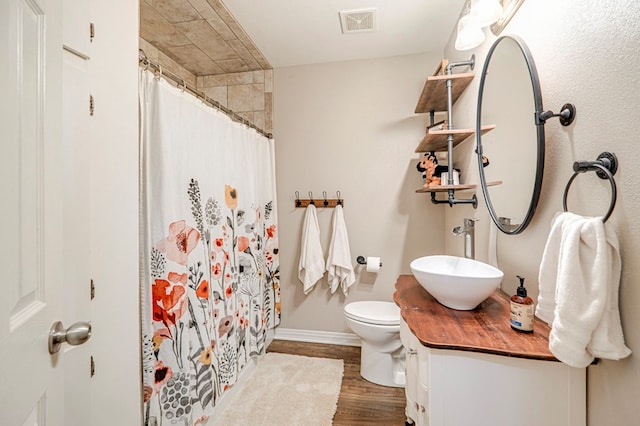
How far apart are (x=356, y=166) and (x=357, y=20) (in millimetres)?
1066

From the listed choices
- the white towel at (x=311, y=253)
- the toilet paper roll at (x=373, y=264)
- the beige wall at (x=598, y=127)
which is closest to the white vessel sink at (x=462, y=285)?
the beige wall at (x=598, y=127)

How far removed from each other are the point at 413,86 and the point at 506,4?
42.9 inches

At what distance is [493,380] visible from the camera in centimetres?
85

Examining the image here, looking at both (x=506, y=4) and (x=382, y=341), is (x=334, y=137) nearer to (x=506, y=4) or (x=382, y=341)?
(x=506, y=4)

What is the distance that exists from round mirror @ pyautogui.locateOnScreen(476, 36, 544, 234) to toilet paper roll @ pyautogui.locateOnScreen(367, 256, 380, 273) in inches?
44.1

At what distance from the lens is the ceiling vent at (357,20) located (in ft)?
6.12

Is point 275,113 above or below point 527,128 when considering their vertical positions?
above

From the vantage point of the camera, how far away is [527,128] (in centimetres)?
107

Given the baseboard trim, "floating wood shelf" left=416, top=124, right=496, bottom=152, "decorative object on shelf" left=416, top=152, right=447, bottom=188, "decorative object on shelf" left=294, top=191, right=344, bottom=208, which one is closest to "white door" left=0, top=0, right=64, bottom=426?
"floating wood shelf" left=416, top=124, right=496, bottom=152

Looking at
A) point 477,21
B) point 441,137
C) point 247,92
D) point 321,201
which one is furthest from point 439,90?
point 247,92

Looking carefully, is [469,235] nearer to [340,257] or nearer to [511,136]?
[511,136]

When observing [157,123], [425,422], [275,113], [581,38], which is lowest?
[425,422]

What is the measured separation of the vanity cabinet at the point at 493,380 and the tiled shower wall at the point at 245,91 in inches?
88.5

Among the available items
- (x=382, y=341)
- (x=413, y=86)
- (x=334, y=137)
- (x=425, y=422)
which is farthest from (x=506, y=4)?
(x=382, y=341)
